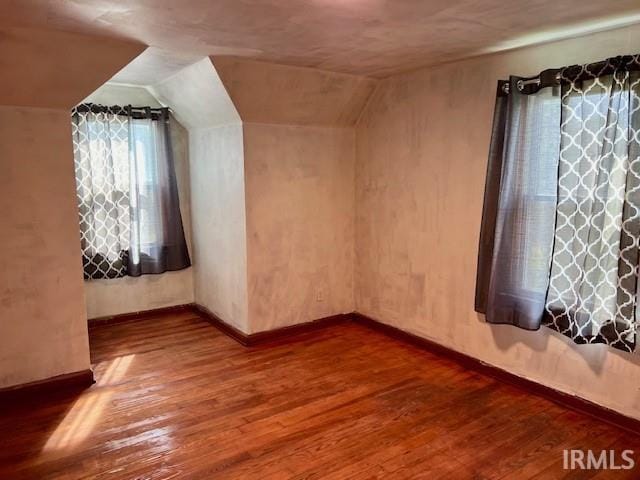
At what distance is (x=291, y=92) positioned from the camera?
12.0 feet

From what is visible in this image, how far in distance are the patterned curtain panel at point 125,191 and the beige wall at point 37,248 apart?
1180mm

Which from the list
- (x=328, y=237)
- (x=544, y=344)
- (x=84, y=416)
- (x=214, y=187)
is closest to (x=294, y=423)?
(x=84, y=416)

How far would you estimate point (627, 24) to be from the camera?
2.45 metres

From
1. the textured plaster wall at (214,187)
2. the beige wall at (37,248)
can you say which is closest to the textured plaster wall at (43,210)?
the beige wall at (37,248)

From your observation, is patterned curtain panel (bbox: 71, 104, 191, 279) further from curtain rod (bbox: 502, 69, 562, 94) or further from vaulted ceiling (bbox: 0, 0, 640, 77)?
curtain rod (bbox: 502, 69, 562, 94)

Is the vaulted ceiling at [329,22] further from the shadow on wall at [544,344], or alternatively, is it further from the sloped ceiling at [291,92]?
the shadow on wall at [544,344]

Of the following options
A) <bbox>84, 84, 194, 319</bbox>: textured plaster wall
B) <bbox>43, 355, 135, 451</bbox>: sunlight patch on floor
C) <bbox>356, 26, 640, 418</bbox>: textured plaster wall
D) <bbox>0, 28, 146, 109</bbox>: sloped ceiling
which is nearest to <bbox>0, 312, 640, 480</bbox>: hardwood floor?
<bbox>43, 355, 135, 451</bbox>: sunlight patch on floor

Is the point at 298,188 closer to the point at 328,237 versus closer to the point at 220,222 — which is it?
the point at 328,237

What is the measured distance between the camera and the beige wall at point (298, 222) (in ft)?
12.8

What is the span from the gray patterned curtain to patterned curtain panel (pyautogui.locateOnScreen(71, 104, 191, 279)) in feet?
9.82

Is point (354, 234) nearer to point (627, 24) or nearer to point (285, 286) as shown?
point (285, 286)

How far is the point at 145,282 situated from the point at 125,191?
3.07 feet

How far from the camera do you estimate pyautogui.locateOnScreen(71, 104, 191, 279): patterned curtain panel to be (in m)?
4.17

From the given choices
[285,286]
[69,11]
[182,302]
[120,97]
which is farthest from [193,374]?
[120,97]
